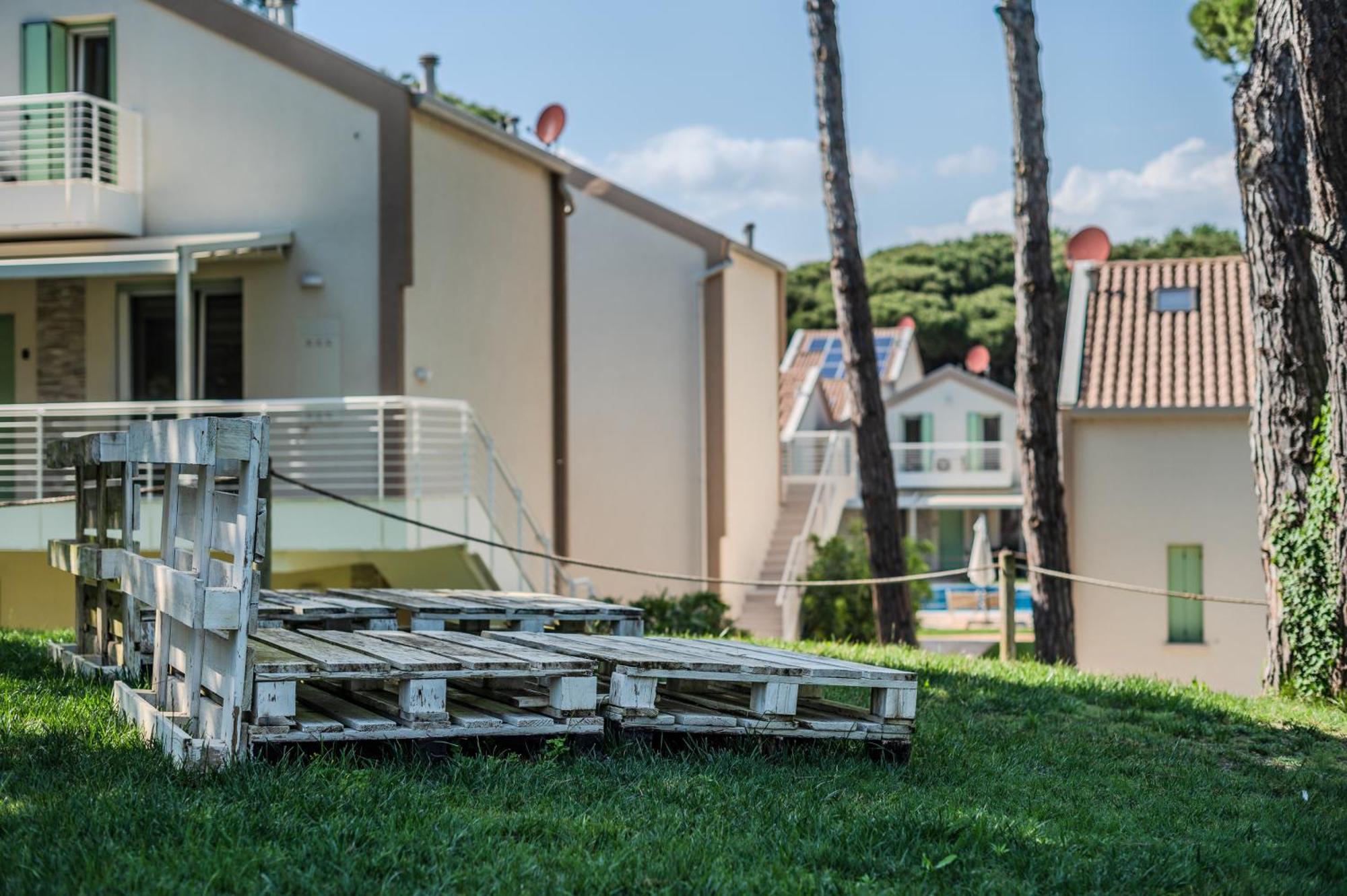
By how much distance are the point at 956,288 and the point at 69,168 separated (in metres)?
54.7

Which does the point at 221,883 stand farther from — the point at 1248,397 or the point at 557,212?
the point at 1248,397

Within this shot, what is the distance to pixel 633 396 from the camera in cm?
2169

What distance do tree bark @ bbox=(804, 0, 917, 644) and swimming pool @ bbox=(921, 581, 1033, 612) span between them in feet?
75.4

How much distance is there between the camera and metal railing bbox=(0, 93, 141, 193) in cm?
1582

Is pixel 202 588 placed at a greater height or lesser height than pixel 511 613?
greater

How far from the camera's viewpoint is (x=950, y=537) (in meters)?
48.3

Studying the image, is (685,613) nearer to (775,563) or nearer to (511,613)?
(511,613)

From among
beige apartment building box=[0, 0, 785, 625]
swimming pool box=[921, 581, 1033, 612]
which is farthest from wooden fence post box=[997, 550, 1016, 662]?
swimming pool box=[921, 581, 1033, 612]

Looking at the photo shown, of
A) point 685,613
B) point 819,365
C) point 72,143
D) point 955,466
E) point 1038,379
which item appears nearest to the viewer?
point 1038,379

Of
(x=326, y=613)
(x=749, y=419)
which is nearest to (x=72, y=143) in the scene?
(x=326, y=613)

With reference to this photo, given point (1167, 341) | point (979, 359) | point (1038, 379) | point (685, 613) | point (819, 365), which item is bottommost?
point (685, 613)

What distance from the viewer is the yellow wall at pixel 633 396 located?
802 inches

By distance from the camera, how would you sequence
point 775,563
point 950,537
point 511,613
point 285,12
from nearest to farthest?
point 511,613
point 285,12
point 775,563
point 950,537

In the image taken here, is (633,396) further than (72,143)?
Yes
